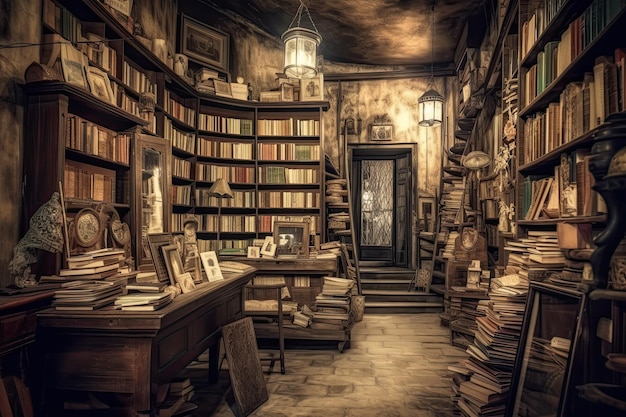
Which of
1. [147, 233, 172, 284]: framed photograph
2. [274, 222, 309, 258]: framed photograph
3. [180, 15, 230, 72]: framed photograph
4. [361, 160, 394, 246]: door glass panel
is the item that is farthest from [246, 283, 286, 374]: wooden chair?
[361, 160, 394, 246]: door glass panel

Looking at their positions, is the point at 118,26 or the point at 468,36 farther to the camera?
the point at 468,36

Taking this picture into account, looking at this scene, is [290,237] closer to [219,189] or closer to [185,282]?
[219,189]

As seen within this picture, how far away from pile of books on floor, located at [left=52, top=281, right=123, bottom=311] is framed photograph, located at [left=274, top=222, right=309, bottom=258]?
122 inches

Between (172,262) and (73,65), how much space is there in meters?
1.88

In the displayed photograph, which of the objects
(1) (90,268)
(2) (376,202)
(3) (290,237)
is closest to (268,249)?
(3) (290,237)

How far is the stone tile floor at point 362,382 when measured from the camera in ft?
10.0

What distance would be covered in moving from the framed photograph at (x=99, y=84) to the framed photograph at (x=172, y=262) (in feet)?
5.51

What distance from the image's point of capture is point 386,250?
10.1 metres

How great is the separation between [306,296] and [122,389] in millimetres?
3192

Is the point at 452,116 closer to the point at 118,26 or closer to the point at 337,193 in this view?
the point at 337,193

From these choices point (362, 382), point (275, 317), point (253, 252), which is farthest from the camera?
point (253, 252)

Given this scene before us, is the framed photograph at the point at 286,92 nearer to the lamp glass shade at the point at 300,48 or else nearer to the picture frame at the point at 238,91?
the picture frame at the point at 238,91

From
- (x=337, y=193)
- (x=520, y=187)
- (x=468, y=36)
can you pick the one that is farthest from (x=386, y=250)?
(x=520, y=187)

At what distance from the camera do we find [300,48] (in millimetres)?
4832
